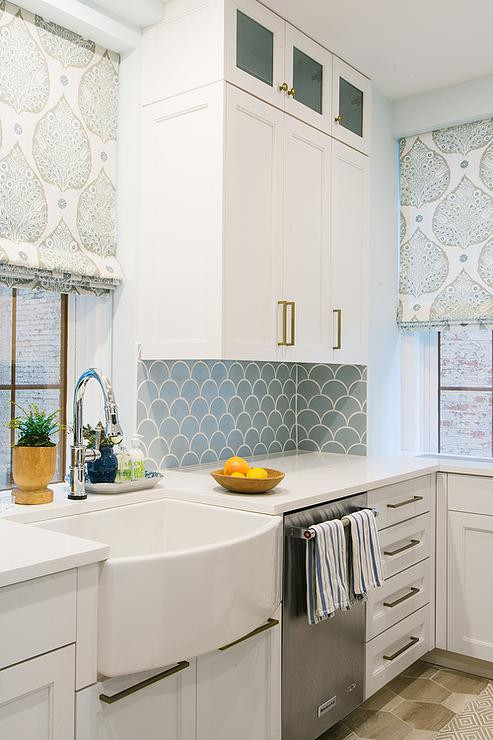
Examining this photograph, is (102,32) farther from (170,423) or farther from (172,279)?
(170,423)

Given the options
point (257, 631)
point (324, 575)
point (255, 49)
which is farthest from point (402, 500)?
point (255, 49)

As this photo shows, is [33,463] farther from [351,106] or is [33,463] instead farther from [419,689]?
[351,106]

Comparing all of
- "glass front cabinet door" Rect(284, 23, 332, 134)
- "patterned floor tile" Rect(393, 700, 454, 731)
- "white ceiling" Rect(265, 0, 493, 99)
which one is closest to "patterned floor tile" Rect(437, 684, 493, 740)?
"patterned floor tile" Rect(393, 700, 454, 731)

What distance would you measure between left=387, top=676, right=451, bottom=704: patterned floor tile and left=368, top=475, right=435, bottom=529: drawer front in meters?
0.67

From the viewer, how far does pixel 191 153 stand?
228cm

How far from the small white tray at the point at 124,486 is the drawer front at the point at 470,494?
4.35 feet

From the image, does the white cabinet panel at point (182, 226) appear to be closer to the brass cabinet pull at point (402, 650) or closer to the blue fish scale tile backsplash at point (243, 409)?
the blue fish scale tile backsplash at point (243, 409)

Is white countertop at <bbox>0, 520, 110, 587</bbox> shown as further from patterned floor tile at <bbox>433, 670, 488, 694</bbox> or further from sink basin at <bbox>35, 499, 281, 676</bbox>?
patterned floor tile at <bbox>433, 670, 488, 694</bbox>

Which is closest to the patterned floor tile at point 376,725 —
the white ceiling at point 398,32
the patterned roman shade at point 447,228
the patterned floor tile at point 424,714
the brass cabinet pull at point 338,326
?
the patterned floor tile at point 424,714

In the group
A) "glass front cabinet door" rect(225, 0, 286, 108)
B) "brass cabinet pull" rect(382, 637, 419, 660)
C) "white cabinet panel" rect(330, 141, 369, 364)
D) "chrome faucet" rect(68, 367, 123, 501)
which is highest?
"glass front cabinet door" rect(225, 0, 286, 108)

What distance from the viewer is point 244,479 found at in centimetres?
210

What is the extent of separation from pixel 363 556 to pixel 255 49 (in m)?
1.78

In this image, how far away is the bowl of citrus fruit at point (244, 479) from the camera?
2.10m

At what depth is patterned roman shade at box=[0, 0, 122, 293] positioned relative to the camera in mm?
2096
